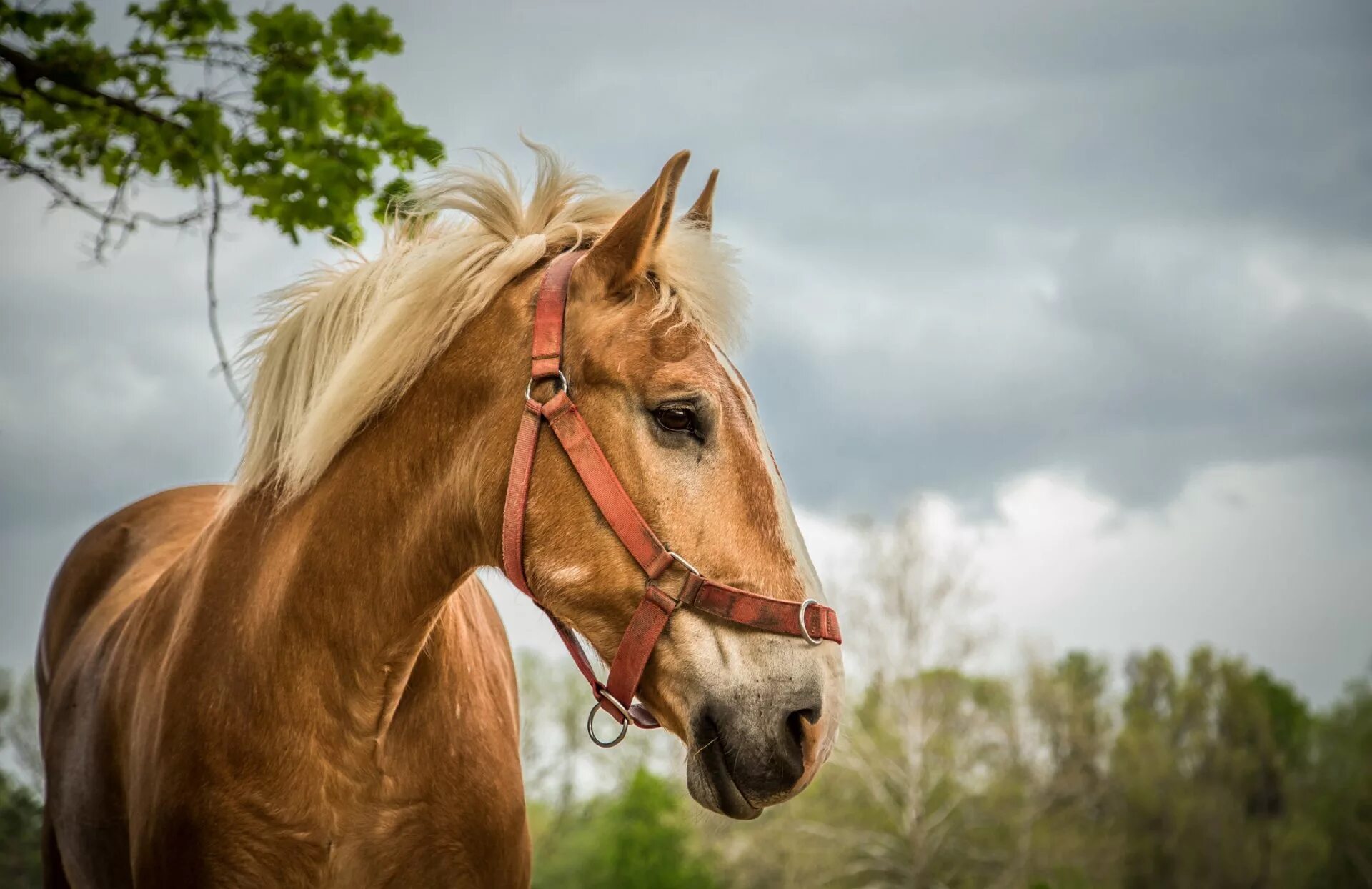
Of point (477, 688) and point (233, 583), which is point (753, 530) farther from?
point (233, 583)

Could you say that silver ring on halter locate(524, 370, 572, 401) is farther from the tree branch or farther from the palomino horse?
the tree branch

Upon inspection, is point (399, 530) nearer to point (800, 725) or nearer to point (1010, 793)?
point (800, 725)

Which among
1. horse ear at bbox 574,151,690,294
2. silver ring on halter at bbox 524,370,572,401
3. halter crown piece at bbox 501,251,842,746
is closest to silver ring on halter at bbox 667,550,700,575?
halter crown piece at bbox 501,251,842,746

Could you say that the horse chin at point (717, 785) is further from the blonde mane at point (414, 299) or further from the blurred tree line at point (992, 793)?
the blurred tree line at point (992, 793)

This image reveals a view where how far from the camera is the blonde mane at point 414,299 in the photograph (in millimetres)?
2902

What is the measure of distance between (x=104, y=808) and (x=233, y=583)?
3.93 feet

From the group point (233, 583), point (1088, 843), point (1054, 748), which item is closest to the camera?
point (233, 583)

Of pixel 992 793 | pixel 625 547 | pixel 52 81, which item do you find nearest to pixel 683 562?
pixel 625 547

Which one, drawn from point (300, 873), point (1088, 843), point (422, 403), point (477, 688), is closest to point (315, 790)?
point (300, 873)

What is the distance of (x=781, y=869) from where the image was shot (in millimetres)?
26641

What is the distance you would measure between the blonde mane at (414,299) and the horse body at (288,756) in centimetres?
36

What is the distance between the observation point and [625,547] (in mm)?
2549

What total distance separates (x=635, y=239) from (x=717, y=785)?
4.47 feet

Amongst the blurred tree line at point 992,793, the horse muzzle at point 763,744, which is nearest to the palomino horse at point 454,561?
the horse muzzle at point 763,744
